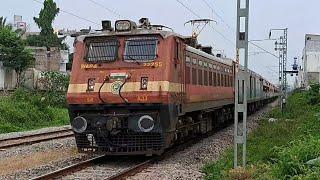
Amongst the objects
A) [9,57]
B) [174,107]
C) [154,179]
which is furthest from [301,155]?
[9,57]

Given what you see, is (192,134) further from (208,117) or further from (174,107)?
(174,107)

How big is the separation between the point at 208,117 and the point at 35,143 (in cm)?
611

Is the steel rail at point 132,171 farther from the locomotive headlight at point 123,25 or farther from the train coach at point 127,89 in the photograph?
the locomotive headlight at point 123,25

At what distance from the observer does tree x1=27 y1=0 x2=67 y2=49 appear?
65.4 meters

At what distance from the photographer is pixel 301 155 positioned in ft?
29.6

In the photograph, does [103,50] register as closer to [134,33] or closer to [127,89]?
[134,33]

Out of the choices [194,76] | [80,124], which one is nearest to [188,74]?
[194,76]

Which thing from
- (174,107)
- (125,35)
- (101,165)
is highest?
(125,35)

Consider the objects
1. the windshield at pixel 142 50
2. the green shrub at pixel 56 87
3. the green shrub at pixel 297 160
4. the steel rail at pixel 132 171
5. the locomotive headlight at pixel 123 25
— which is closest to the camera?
the green shrub at pixel 297 160

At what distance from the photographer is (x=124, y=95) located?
11875mm

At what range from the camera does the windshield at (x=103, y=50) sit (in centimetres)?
1248

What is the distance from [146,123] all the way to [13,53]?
105ft

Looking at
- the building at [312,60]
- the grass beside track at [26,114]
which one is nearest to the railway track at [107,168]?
the grass beside track at [26,114]

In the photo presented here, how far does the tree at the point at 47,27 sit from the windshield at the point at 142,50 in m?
54.9
